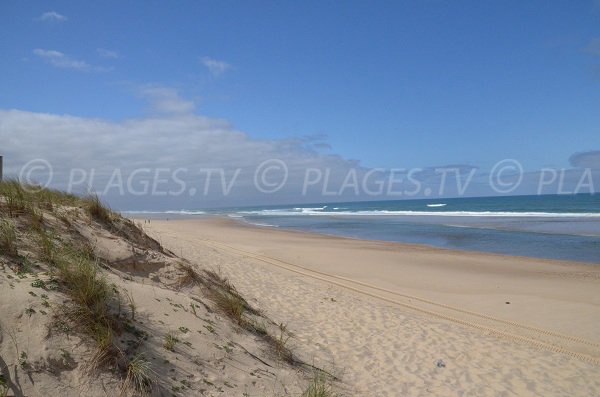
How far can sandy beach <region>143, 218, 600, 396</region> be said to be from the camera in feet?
18.4

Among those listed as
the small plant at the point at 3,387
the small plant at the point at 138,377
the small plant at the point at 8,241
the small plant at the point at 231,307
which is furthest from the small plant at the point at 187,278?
the small plant at the point at 3,387

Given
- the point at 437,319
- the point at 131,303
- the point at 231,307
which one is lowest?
the point at 437,319

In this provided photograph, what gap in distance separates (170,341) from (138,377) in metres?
0.77

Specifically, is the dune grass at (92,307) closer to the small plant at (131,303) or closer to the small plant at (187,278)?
the small plant at (131,303)

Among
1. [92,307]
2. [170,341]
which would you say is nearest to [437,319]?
[170,341]

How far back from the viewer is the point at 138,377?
127 inches

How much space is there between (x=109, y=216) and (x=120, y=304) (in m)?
3.65

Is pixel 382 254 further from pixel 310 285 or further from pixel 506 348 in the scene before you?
pixel 506 348

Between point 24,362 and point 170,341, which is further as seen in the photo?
point 170,341

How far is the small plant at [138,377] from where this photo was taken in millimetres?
3171

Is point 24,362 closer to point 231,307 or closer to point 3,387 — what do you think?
point 3,387

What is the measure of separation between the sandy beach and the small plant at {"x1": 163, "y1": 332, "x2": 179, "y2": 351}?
6.59 feet

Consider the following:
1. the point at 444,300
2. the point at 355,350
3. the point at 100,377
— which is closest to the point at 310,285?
the point at 444,300

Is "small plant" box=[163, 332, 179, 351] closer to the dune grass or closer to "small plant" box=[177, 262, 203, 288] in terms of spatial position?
the dune grass
